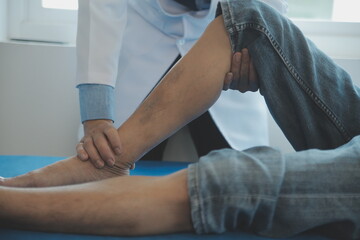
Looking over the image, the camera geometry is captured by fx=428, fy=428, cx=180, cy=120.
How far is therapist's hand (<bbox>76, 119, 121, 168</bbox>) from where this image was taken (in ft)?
2.57

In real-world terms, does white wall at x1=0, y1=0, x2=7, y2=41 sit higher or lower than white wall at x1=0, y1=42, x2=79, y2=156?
higher

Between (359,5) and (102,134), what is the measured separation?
1.30m

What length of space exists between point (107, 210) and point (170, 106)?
0.79 ft

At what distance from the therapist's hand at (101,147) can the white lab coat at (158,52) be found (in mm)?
286

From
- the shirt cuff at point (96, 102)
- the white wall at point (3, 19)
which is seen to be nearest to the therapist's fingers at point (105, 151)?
the shirt cuff at point (96, 102)

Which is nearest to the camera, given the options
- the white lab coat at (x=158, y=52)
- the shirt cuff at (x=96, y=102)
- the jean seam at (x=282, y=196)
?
the jean seam at (x=282, y=196)

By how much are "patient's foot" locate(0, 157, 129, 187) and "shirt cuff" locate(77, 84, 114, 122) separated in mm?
151

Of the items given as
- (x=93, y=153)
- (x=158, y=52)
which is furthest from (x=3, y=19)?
(x=93, y=153)

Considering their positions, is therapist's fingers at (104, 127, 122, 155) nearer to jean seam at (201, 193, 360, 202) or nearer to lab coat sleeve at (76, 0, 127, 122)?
lab coat sleeve at (76, 0, 127, 122)

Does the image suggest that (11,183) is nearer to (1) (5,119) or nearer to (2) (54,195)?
(2) (54,195)

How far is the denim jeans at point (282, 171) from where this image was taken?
583 mm

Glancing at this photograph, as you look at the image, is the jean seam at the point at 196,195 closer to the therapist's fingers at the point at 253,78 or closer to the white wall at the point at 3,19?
the therapist's fingers at the point at 253,78

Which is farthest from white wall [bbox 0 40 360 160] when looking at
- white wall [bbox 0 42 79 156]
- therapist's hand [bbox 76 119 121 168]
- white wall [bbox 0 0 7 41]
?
therapist's hand [bbox 76 119 121 168]

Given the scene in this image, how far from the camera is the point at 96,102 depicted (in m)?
0.95
